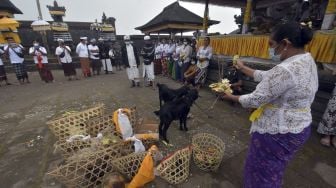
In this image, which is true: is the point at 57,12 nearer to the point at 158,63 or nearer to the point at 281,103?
the point at 158,63

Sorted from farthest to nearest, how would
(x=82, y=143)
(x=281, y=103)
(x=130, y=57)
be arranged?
(x=130, y=57) → (x=82, y=143) → (x=281, y=103)

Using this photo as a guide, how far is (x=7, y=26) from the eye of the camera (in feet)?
30.4

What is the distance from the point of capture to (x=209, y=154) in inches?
102

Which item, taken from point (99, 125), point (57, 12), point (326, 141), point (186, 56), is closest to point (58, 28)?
point (57, 12)

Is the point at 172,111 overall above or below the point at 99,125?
above

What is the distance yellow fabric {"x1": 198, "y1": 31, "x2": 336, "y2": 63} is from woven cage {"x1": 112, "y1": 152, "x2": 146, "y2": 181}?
4013 mm

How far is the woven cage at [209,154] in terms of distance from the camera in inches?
99.0

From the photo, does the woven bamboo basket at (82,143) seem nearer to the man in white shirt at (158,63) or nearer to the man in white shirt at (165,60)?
the man in white shirt at (165,60)

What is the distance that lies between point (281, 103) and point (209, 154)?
138cm

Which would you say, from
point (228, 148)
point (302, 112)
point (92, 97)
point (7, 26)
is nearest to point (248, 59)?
point (228, 148)

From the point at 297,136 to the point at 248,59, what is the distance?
15.1ft

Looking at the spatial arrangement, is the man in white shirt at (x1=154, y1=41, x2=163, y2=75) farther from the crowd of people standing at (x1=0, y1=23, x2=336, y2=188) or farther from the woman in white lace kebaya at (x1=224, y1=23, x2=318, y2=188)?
the woman in white lace kebaya at (x1=224, y1=23, x2=318, y2=188)

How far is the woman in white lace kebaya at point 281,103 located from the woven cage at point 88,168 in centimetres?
174

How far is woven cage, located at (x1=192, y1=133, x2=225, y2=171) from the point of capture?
2.51 meters
